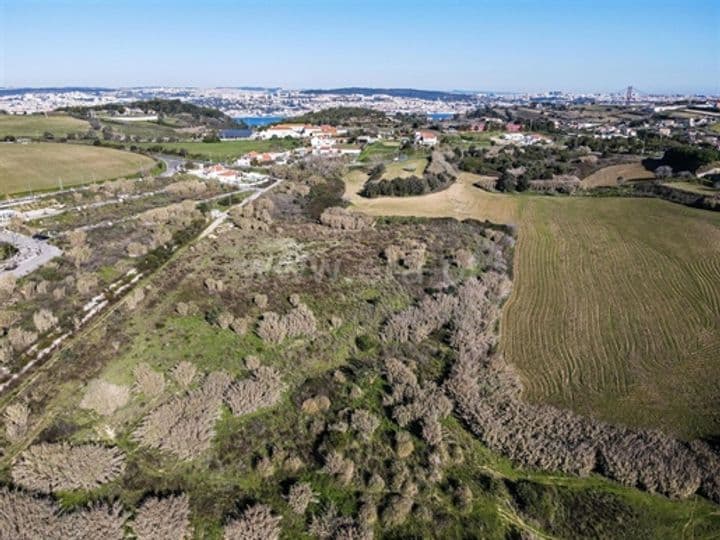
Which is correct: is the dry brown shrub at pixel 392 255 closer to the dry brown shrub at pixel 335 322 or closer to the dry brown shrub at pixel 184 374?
the dry brown shrub at pixel 335 322

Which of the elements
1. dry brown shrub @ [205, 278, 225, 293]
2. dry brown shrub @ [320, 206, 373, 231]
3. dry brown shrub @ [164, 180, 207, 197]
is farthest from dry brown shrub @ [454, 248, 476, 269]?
dry brown shrub @ [164, 180, 207, 197]

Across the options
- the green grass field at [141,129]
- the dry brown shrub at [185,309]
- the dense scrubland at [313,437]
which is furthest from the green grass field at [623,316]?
the green grass field at [141,129]

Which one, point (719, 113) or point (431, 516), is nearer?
point (431, 516)

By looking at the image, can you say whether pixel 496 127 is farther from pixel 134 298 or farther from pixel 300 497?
pixel 300 497

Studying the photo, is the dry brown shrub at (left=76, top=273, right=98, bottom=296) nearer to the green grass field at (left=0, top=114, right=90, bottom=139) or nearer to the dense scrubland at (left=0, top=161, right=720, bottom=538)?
the dense scrubland at (left=0, top=161, right=720, bottom=538)

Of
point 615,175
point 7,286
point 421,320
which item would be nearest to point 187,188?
point 7,286

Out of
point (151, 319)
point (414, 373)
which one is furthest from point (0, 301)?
point (414, 373)

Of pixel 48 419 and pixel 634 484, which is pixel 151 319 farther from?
pixel 634 484
